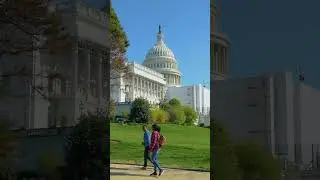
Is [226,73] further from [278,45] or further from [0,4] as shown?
[0,4]

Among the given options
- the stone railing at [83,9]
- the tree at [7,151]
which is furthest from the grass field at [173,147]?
the stone railing at [83,9]

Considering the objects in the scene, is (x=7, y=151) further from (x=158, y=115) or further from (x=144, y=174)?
(x=158, y=115)

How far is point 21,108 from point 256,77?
2.66 m

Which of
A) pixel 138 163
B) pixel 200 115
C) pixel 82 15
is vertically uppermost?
pixel 82 15

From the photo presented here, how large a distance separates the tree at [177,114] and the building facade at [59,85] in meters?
3.40

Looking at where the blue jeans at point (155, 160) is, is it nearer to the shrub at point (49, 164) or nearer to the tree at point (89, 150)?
the tree at point (89, 150)

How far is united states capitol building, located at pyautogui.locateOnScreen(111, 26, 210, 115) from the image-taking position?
7.32m

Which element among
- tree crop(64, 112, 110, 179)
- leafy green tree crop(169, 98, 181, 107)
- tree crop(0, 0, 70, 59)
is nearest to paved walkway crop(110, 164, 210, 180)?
tree crop(64, 112, 110, 179)

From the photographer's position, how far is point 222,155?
5.44m

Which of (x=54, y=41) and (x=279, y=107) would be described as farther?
(x=54, y=41)

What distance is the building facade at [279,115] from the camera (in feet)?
17.5

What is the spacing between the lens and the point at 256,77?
18.0 ft

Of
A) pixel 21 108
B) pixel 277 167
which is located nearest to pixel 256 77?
pixel 277 167

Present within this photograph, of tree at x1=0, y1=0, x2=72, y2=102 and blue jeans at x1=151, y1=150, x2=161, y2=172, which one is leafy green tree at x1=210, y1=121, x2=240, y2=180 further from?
tree at x1=0, y1=0, x2=72, y2=102
